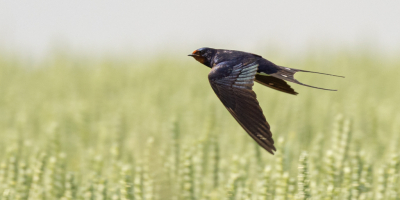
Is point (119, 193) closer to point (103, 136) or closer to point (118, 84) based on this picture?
point (103, 136)

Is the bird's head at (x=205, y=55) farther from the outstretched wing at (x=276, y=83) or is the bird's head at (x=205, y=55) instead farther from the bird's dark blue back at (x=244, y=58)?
the outstretched wing at (x=276, y=83)

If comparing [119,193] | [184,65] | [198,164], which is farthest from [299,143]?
[184,65]

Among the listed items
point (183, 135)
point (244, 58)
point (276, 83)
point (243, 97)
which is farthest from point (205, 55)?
point (183, 135)

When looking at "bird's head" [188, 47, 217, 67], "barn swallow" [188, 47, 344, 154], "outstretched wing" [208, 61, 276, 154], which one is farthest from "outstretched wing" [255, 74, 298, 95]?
"bird's head" [188, 47, 217, 67]

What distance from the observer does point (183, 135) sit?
360cm

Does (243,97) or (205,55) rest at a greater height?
(205,55)

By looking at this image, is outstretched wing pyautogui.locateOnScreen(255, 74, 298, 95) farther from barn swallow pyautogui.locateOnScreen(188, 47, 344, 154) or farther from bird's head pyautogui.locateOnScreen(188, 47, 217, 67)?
bird's head pyautogui.locateOnScreen(188, 47, 217, 67)

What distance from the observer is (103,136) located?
130 inches

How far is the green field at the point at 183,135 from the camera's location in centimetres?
215

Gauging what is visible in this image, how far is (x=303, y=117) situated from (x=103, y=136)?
5.26ft

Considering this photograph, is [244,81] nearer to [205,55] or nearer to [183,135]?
[205,55]

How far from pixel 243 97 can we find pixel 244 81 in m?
0.11

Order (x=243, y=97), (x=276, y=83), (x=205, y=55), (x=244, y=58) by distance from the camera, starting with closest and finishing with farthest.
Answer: (x=243, y=97) → (x=244, y=58) → (x=276, y=83) → (x=205, y=55)

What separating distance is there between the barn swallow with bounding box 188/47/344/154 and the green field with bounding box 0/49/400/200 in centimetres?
22
